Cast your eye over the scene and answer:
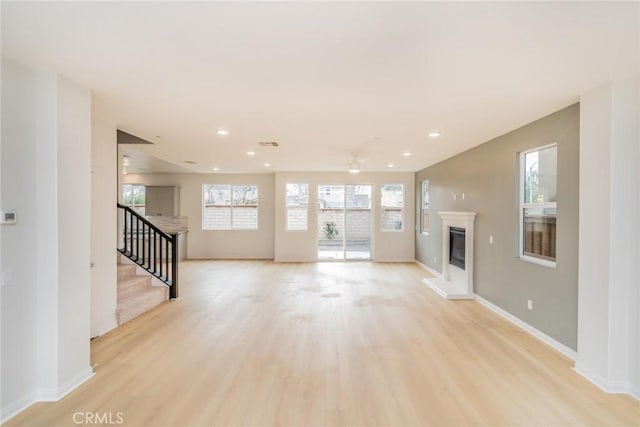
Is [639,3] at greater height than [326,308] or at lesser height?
greater

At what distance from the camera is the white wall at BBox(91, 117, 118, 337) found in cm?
359

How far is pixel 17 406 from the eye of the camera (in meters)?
2.27

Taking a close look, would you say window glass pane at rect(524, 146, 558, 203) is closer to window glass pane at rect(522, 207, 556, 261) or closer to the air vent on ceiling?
window glass pane at rect(522, 207, 556, 261)

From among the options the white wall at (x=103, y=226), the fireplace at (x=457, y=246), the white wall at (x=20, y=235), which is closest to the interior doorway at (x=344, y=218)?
the fireplace at (x=457, y=246)

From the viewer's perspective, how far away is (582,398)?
2463mm

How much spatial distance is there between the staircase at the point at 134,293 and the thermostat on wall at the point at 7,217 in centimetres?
212

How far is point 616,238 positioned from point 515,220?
1671 mm

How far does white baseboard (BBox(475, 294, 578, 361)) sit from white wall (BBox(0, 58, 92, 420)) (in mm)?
4658

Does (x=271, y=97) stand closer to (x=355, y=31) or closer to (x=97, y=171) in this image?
(x=355, y=31)

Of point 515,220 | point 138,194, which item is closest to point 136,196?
point 138,194

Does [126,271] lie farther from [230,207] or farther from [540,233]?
[540,233]

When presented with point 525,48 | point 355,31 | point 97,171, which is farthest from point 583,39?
point 97,171

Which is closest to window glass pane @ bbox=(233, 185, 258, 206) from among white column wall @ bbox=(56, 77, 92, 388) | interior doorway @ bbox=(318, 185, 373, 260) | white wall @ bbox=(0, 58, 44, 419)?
interior doorway @ bbox=(318, 185, 373, 260)

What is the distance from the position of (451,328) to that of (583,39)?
325 cm
